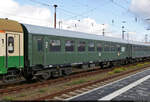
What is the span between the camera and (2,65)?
10703 mm

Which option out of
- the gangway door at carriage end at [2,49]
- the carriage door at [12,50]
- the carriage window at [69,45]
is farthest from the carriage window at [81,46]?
the gangway door at carriage end at [2,49]

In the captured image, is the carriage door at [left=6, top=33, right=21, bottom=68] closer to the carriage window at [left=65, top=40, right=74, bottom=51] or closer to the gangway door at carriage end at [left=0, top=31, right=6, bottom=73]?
the gangway door at carriage end at [left=0, top=31, right=6, bottom=73]

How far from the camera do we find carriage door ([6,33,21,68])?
11.1 m

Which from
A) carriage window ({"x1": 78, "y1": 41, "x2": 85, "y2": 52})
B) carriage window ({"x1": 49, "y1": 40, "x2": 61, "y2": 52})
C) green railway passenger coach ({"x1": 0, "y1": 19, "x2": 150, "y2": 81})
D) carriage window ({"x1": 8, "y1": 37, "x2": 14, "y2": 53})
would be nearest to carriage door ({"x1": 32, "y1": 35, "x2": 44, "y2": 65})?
green railway passenger coach ({"x1": 0, "y1": 19, "x2": 150, "y2": 81})

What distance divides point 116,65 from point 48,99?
17762 millimetres

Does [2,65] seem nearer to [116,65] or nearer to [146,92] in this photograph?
[146,92]

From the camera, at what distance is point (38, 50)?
42.0ft

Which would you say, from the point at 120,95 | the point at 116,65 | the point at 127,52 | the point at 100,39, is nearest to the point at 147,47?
the point at 127,52

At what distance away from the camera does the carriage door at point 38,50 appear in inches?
492

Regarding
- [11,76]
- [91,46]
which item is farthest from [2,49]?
[91,46]

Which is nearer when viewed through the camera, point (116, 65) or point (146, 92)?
point (146, 92)

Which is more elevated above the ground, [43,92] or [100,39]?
[100,39]

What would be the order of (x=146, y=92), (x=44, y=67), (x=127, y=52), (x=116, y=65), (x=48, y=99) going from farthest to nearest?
(x=127, y=52) < (x=116, y=65) < (x=44, y=67) < (x=146, y=92) < (x=48, y=99)

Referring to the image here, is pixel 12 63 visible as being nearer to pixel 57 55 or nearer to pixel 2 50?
pixel 2 50
